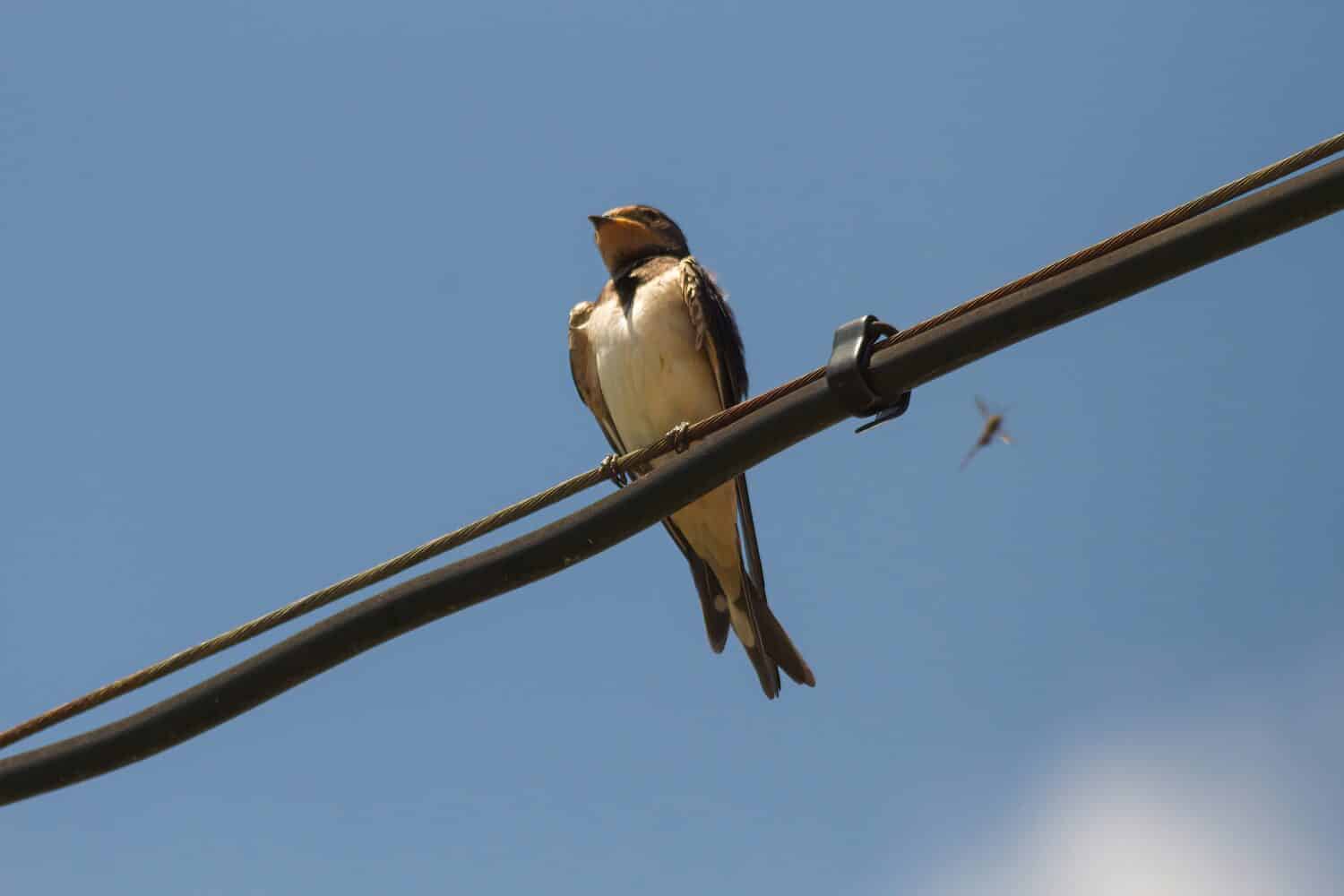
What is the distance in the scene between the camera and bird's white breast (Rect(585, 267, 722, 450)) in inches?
321

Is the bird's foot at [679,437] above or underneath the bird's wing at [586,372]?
underneath

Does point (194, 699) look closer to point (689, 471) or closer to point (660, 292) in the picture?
point (689, 471)

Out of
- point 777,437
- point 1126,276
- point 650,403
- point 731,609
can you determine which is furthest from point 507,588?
point 650,403

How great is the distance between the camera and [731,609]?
7.56 meters

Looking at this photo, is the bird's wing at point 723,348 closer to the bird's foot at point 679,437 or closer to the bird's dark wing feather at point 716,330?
the bird's dark wing feather at point 716,330

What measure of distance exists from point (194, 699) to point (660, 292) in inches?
179

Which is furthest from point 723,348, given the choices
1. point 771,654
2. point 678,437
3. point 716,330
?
point 678,437

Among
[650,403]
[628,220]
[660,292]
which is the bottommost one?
[650,403]

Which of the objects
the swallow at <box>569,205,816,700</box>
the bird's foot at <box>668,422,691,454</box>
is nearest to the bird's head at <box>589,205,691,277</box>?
the swallow at <box>569,205,816,700</box>

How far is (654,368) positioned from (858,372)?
4.17 m

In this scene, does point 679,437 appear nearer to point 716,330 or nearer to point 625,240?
point 716,330

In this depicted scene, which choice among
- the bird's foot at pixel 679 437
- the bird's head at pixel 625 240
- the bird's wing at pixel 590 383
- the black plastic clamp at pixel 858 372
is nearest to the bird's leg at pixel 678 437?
the bird's foot at pixel 679 437

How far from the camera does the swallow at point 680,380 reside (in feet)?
25.1

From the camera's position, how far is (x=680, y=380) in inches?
321
